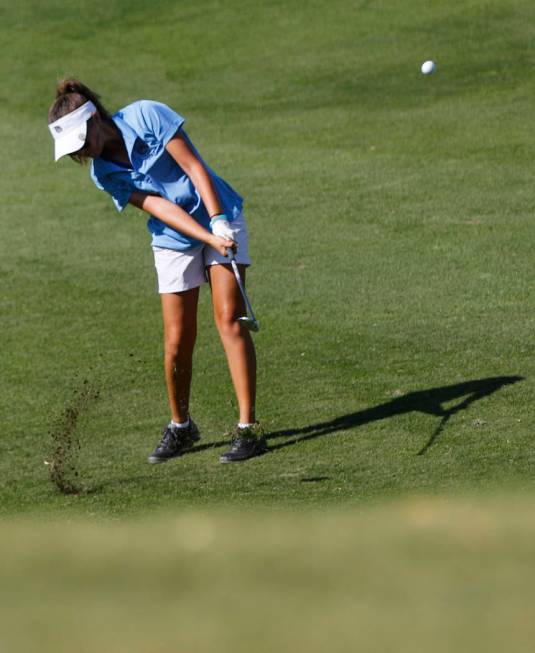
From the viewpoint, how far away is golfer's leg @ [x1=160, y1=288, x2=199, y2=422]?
6797 mm

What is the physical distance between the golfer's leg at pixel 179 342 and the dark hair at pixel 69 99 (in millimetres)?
988

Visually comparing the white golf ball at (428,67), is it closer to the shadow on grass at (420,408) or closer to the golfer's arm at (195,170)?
the shadow on grass at (420,408)

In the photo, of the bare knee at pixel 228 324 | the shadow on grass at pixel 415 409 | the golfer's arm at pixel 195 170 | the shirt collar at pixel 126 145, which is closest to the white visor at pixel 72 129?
the shirt collar at pixel 126 145

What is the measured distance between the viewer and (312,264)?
→ 11117mm

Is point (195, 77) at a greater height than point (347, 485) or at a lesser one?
greater

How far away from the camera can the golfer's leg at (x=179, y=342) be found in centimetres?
680

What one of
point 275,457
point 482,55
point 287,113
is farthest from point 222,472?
point 482,55

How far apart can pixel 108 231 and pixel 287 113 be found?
5.39m

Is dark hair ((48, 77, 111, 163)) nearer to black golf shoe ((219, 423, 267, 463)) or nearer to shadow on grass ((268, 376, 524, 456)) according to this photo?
black golf shoe ((219, 423, 267, 463))

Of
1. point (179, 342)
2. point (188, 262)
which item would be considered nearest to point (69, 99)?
point (188, 262)

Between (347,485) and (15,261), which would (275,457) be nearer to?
(347,485)

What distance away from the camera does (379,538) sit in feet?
7.48

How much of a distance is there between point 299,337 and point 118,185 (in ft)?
9.73

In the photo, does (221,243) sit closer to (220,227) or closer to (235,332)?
(220,227)
